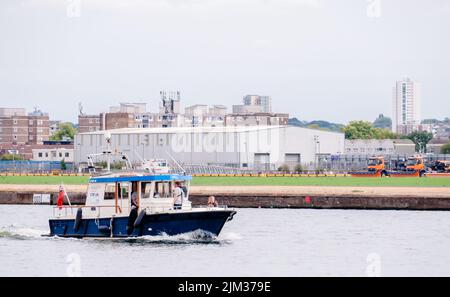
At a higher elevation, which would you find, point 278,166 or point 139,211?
point 139,211

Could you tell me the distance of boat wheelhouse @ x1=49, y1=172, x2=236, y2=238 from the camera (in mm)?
52219

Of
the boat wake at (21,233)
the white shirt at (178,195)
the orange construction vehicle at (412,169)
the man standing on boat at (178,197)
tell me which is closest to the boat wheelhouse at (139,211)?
the man standing on boat at (178,197)

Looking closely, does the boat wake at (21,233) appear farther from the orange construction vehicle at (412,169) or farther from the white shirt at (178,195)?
the orange construction vehicle at (412,169)

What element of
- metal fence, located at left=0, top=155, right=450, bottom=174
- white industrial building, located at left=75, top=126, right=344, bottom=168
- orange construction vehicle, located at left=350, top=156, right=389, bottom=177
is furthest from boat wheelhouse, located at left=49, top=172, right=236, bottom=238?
white industrial building, located at left=75, top=126, right=344, bottom=168

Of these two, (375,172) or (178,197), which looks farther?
(375,172)

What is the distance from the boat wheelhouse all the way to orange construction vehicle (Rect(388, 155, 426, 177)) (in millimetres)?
83938

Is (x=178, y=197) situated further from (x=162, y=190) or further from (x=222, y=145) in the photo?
(x=222, y=145)

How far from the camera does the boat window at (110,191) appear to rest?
5406 cm

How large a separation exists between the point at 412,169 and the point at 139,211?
287ft

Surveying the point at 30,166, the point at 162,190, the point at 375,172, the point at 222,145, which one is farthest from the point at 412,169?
the point at 162,190

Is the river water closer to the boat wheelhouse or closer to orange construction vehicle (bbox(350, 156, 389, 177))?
the boat wheelhouse

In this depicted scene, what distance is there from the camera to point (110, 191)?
54.1 metres
